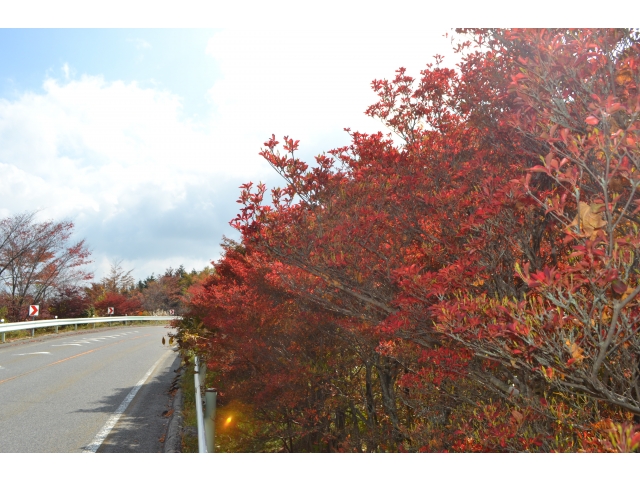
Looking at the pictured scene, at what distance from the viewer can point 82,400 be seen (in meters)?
9.85

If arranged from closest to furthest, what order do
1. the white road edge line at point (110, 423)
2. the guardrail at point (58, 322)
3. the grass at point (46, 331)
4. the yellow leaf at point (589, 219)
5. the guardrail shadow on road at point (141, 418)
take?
1. the yellow leaf at point (589, 219)
2. the white road edge line at point (110, 423)
3. the guardrail shadow on road at point (141, 418)
4. the guardrail at point (58, 322)
5. the grass at point (46, 331)

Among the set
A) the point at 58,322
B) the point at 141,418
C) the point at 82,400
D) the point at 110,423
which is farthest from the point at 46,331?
the point at 110,423

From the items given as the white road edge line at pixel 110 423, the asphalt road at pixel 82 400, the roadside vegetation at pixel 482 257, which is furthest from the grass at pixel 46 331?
the roadside vegetation at pixel 482 257

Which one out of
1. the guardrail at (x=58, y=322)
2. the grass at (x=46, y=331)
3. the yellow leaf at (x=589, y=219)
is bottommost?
the grass at (x=46, y=331)

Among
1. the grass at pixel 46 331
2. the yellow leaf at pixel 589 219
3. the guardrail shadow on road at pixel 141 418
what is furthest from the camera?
the grass at pixel 46 331

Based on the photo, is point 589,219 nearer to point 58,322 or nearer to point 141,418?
point 141,418

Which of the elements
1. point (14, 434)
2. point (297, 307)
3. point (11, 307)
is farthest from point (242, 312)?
point (11, 307)

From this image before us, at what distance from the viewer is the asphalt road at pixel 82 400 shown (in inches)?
283

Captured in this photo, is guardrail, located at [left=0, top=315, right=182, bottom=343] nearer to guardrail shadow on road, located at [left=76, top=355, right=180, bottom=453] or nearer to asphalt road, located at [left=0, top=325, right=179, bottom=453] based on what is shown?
asphalt road, located at [left=0, top=325, right=179, bottom=453]

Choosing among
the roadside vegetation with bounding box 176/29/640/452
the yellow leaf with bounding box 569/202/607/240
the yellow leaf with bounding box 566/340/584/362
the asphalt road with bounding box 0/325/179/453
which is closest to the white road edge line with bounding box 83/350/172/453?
the asphalt road with bounding box 0/325/179/453

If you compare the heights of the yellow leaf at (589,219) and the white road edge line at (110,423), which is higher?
the yellow leaf at (589,219)

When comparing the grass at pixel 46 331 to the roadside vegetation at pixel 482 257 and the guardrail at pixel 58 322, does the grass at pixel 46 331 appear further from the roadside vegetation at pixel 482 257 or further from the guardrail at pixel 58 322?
the roadside vegetation at pixel 482 257

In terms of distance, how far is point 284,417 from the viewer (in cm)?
869
